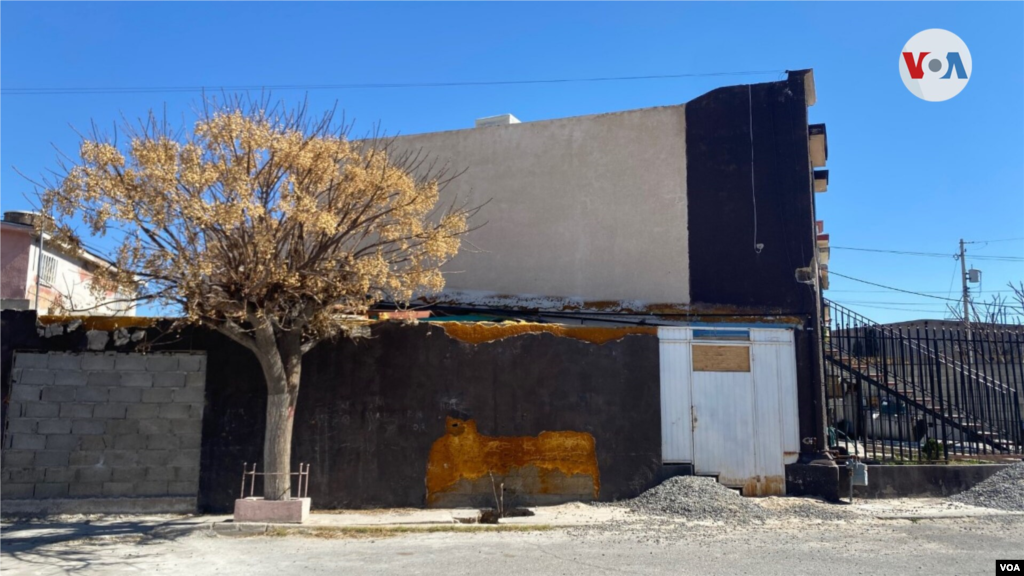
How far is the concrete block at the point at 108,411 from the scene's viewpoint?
11070 mm

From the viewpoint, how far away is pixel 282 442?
1005cm

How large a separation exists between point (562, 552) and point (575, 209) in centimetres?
815

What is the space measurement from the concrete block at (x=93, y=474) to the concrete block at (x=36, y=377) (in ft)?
4.55

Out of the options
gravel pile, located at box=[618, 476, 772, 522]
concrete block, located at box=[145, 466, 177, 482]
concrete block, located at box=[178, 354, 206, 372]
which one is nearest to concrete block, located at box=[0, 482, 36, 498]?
concrete block, located at box=[145, 466, 177, 482]

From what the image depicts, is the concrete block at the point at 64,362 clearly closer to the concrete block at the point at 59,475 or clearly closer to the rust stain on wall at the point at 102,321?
the rust stain on wall at the point at 102,321

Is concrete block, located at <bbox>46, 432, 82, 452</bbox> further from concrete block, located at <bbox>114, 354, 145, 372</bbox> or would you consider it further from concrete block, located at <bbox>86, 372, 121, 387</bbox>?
concrete block, located at <bbox>114, 354, 145, 372</bbox>

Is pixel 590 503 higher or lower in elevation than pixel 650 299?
lower

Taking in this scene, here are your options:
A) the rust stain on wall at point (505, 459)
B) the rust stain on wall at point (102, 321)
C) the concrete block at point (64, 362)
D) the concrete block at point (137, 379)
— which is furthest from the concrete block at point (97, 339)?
the rust stain on wall at point (505, 459)

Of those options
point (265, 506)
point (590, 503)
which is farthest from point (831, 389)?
point (265, 506)

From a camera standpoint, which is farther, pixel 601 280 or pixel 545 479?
pixel 601 280

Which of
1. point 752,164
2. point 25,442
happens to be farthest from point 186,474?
point 752,164

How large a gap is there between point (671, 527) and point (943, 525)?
3.69 m

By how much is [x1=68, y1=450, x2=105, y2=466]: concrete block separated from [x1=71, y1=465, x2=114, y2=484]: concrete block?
6 cm

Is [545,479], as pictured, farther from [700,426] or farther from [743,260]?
[743,260]
